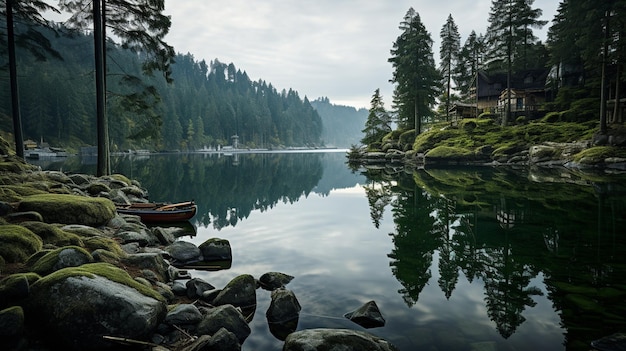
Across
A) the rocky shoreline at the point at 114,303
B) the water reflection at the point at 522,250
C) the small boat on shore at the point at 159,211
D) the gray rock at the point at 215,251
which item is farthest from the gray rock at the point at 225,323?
the small boat on shore at the point at 159,211

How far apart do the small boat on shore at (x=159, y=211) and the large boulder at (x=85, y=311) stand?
977cm

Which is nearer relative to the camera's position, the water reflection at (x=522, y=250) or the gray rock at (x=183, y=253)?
the water reflection at (x=522, y=250)

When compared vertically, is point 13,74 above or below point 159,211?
above

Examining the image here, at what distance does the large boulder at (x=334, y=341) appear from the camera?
200 inches

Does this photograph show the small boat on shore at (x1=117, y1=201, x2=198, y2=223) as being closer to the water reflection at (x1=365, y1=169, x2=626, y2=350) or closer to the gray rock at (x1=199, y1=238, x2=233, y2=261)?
the gray rock at (x1=199, y1=238, x2=233, y2=261)

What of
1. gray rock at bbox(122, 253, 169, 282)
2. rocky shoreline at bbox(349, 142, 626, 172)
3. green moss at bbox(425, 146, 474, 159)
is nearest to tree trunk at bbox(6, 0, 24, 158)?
gray rock at bbox(122, 253, 169, 282)

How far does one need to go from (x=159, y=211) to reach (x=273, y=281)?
8.49 metres

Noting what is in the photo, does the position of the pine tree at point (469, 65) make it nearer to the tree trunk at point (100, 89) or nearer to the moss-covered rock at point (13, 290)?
the tree trunk at point (100, 89)

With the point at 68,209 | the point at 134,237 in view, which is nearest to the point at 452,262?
the point at 134,237

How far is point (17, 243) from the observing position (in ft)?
22.7

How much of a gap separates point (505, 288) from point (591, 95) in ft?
154

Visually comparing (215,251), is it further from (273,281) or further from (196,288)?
(196,288)

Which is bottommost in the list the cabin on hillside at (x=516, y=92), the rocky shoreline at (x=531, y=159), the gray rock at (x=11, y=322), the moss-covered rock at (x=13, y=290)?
the gray rock at (x=11, y=322)

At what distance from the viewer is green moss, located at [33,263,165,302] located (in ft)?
17.3
